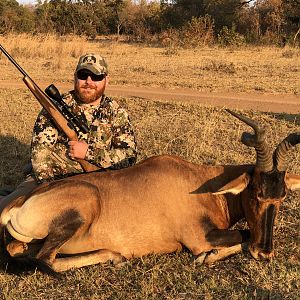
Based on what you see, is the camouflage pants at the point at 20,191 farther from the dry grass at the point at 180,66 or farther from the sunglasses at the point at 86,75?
the dry grass at the point at 180,66

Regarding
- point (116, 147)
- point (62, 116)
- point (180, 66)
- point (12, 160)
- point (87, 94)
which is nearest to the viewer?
point (62, 116)

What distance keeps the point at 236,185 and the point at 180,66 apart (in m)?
15.0

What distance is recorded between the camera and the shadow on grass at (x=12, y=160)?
738 centimetres

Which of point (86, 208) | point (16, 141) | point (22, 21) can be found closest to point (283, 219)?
point (86, 208)

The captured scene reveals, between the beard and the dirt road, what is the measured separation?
20.2 ft

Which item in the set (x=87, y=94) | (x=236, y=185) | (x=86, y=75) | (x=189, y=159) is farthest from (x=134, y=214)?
(x=189, y=159)

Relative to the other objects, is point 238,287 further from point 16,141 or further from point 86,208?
point 16,141

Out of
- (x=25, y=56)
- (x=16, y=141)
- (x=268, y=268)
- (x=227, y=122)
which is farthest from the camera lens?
(x=25, y=56)

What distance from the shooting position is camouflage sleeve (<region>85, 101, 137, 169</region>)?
592 centimetres

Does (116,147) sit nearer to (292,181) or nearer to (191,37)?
(292,181)

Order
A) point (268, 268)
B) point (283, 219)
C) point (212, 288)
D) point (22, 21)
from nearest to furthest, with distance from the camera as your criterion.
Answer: point (212, 288)
point (268, 268)
point (283, 219)
point (22, 21)

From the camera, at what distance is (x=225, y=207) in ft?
16.9

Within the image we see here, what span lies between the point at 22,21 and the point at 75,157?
40.0m

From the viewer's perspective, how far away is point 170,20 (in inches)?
1647
